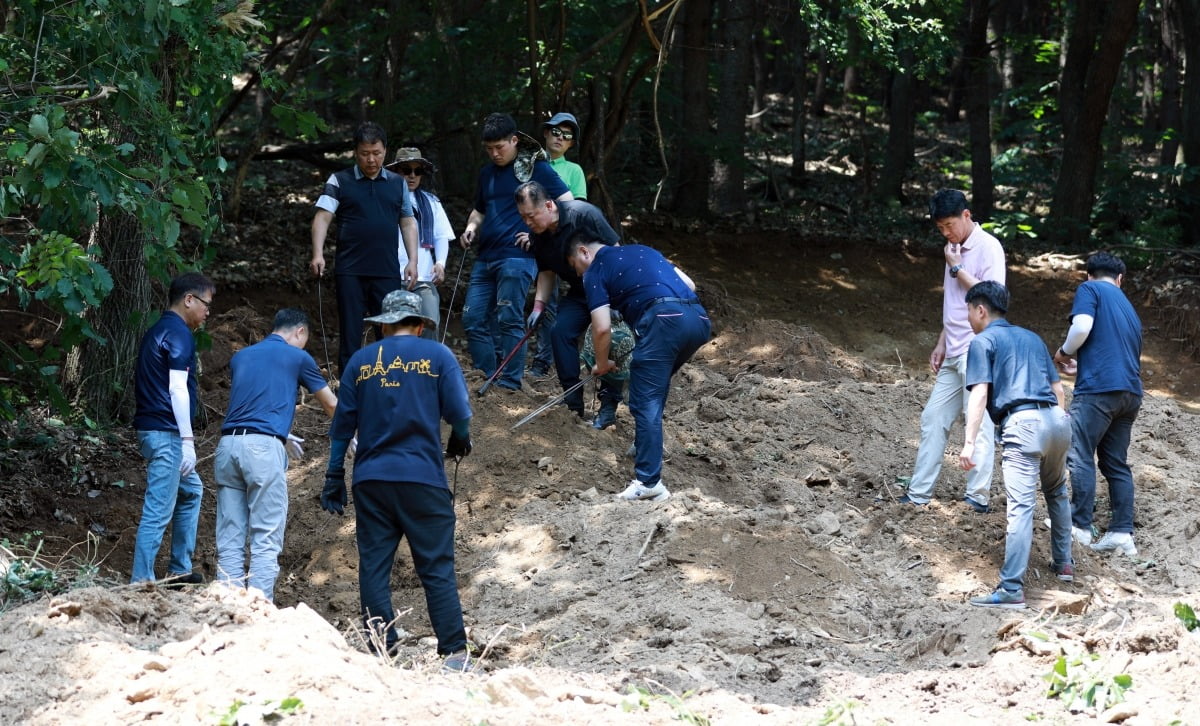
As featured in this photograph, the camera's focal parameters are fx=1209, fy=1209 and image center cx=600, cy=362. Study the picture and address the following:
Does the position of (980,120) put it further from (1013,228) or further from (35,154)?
(35,154)

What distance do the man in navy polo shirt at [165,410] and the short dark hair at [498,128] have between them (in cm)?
254

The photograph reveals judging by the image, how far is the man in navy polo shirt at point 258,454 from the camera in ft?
20.2

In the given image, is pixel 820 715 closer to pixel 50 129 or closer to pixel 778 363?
pixel 50 129

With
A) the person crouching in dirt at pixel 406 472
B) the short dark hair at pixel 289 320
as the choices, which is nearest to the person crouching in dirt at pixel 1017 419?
the person crouching in dirt at pixel 406 472

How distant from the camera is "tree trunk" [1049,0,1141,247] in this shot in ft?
50.2

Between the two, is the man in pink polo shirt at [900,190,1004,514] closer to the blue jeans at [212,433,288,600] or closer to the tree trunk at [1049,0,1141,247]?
the blue jeans at [212,433,288,600]

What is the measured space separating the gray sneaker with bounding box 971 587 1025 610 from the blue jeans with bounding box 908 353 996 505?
1.18m

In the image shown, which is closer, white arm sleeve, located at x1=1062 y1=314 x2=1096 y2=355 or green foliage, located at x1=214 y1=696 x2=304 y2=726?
green foliage, located at x1=214 y1=696 x2=304 y2=726

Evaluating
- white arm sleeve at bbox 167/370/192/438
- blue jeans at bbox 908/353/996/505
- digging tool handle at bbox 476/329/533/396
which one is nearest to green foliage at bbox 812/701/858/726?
blue jeans at bbox 908/353/996/505

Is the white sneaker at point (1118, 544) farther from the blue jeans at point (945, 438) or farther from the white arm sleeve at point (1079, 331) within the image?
the white arm sleeve at point (1079, 331)

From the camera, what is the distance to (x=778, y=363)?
11.0 meters

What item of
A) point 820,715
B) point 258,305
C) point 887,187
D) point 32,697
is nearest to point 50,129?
point 32,697

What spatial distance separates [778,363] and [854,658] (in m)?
5.38

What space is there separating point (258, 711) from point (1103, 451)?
5705 millimetres
